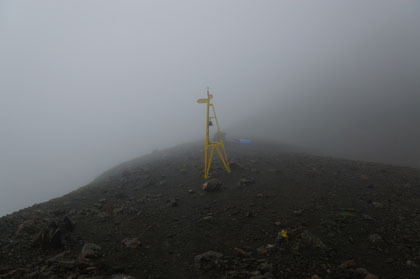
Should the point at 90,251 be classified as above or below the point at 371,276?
above

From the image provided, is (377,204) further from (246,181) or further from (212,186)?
(212,186)

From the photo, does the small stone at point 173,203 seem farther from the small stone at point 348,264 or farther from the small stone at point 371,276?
the small stone at point 371,276

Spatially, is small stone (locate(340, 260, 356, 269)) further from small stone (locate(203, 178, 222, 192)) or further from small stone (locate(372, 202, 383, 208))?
small stone (locate(203, 178, 222, 192))

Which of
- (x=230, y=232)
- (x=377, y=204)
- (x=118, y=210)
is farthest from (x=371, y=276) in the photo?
(x=118, y=210)

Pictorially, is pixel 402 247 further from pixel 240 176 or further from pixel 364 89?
pixel 364 89

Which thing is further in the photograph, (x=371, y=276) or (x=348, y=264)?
(x=348, y=264)

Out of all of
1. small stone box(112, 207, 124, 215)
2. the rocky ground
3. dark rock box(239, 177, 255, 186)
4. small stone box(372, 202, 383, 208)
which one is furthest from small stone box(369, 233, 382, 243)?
small stone box(112, 207, 124, 215)

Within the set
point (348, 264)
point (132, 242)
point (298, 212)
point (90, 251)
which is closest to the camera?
point (348, 264)

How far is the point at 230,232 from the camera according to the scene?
24.4ft

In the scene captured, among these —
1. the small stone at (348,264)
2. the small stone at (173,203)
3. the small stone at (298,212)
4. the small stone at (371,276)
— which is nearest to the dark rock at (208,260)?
→ the small stone at (348,264)

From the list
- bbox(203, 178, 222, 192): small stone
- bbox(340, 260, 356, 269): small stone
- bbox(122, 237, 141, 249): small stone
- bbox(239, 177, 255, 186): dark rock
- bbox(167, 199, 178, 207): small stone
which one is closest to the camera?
bbox(340, 260, 356, 269): small stone

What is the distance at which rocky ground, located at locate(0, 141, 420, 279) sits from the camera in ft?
17.8

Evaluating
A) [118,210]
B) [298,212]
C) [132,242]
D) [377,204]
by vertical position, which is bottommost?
[377,204]

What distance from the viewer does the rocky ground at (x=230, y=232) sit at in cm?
542
